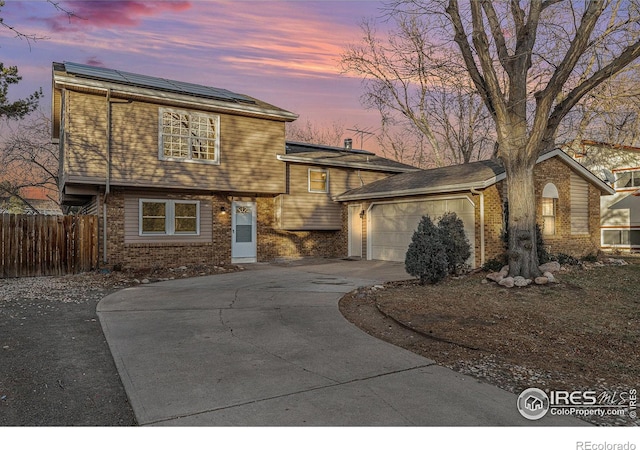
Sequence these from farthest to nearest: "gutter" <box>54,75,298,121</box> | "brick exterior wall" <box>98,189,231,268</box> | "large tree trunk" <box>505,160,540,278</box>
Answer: "brick exterior wall" <box>98,189,231,268</box> → "gutter" <box>54,75,298,121</box> → "large tree trunk" <box>505,160,540,278</box>

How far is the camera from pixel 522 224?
933 centimetres

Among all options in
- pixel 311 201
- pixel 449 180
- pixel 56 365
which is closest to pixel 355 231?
pixel 311 201

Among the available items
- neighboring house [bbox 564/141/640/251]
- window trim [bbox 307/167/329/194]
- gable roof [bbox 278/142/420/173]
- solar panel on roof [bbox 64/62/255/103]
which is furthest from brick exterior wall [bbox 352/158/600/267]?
solar panel on roof [bbox 64/62/255/103]

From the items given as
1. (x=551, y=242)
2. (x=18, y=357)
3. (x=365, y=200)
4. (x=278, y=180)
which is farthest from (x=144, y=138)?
(x=551, y=242)

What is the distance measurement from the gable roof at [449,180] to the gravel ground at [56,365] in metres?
10.1

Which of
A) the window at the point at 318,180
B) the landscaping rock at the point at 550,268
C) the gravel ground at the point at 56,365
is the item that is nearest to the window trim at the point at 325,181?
the window at the point at 318,180

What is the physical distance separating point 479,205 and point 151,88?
35.6 feet

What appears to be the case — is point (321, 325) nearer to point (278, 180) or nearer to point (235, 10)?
point (235, 10)

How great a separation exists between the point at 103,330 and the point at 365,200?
12.5 meters

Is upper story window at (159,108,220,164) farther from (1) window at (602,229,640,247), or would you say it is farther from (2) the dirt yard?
(1) window at (602,229,640,247)

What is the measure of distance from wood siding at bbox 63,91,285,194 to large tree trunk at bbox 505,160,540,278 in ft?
28.6

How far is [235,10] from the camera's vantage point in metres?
9.33

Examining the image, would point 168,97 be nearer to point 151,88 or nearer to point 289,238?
A: point 151,88

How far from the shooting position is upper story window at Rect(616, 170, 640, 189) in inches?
861
